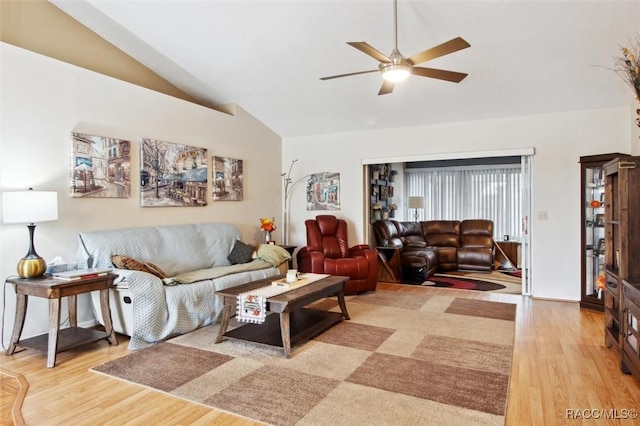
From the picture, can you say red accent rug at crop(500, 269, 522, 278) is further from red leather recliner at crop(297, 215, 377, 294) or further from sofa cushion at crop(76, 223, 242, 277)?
sofa cushion at crop(76, 223, 242, 277)

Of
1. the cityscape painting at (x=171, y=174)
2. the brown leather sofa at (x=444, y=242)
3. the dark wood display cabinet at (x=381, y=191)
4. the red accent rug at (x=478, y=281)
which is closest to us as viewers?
the cityscape painting at (x=171, y=174)

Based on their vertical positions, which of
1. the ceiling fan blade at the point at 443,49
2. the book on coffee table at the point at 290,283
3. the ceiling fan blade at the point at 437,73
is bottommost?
the book on coffee table at the point at 290,283

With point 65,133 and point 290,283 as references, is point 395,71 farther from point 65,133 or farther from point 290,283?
point 65,133

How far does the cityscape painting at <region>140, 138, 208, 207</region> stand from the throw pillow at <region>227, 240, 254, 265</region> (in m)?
0.76

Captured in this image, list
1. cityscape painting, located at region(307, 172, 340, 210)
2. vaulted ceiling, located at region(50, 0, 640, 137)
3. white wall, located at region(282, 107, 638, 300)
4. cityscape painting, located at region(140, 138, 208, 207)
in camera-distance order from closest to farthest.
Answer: vaulted ceiling, located at region(50, 0, 640, 137) → cityscape painting, located at region(140, 138, 208, 207) → white wall, located at region(282, 107, 638, 300) → cityscape painting, located at region(307, 172, 340, 210)

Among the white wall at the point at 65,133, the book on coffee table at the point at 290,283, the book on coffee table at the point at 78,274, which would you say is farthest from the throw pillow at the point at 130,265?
the book on coffee table at the point at 290,283

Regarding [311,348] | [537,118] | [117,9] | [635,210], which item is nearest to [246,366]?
[311,348]

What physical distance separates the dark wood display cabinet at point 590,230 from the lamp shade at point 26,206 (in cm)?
545

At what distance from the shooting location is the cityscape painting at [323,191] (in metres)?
6.57

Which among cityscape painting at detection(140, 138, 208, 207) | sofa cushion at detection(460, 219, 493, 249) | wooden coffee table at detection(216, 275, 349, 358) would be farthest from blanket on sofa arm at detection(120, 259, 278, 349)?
sofa cushion at detection(460, 219, 493, 249)

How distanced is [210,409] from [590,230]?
4.61 meters

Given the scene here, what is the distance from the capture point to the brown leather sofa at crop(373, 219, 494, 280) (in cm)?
668

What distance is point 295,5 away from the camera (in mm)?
3646

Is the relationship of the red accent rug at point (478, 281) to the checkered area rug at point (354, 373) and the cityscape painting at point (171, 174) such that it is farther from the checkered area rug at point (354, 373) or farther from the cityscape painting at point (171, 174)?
the cityscape painting at point (171, 174)
